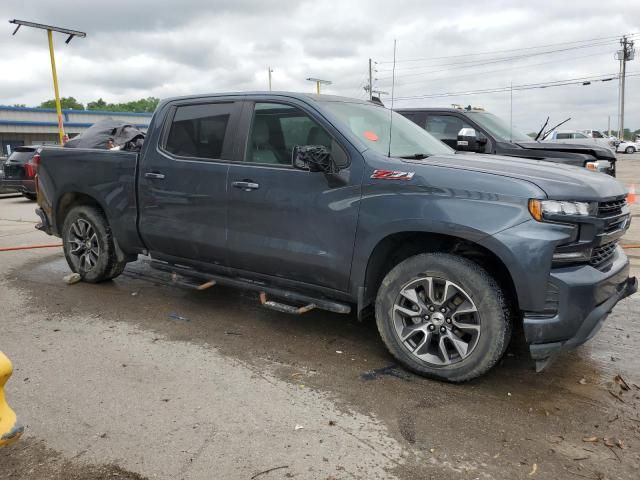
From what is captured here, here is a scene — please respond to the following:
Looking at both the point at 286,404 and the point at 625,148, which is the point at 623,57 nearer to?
the point at 625,148

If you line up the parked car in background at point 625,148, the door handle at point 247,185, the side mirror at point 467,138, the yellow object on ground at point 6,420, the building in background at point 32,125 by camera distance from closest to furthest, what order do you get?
the yellow object on ground at point 6,420 → the door handle at point 247,185 → the side mirror at point 467,138 → the building in background at point 32,125 → the parked car in background at point 625,148

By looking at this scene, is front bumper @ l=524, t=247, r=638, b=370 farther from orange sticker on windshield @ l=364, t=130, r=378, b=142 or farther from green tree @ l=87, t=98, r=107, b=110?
green tree @ l=87, t=98, r=107, b=110

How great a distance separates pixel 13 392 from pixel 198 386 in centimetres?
117

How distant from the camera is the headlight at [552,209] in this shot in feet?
10.4

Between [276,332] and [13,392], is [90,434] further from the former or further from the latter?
[276,332]

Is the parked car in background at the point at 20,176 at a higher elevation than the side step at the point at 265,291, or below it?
higher

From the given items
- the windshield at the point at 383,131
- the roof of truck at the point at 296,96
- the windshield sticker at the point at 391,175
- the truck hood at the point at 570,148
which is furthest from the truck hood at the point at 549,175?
the truck hood at the point at 570,148

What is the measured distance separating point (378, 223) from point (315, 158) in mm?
627

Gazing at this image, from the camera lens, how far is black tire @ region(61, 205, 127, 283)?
564 centimetres

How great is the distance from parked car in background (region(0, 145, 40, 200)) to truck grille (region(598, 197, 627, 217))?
15663mm

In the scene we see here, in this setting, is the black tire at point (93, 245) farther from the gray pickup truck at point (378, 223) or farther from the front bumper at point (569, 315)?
the front bumper at point (569, 315)

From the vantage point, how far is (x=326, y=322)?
15.9 feet

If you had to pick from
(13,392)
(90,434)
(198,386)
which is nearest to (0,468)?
(90,434)

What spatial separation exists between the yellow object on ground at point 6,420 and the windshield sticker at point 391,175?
2405mm
